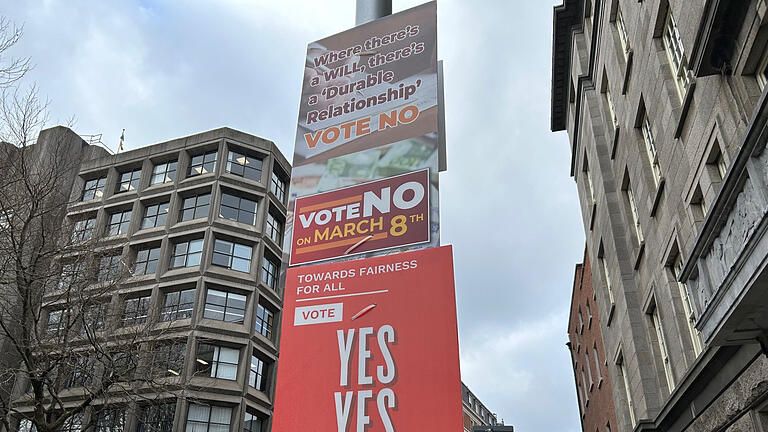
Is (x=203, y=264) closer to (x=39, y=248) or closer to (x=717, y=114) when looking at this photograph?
(x=39, y=248)

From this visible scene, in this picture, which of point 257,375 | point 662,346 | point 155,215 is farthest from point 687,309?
point 155,215

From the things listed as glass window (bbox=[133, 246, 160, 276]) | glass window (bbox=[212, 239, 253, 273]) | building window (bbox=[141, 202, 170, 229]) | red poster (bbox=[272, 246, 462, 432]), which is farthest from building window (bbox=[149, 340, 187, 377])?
red poster (bbox=[272, 246, 462, 432])

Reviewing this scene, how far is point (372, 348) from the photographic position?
750 centimetres

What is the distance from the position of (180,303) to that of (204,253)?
3.52 metres

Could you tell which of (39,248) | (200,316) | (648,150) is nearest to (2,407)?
(39,248)

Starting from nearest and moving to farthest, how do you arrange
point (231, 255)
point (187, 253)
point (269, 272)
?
point (187, 253) < point (231, 255) < point (269, 272)

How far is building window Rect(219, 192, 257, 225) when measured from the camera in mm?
42938

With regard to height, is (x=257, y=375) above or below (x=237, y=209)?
below

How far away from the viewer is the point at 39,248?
1973 cm

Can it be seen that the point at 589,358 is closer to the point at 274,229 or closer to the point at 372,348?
the point at 274,229

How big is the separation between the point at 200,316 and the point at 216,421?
6.21 metres

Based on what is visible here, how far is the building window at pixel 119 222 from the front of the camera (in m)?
43.8

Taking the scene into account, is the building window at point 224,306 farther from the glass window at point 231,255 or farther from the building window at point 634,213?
the building window at point 634,213

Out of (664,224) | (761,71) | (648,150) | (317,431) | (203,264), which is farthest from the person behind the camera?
(203,264)
